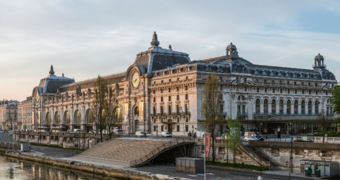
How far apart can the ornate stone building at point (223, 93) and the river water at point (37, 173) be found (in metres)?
31.3

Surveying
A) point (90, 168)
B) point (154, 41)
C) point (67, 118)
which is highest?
point (154, 41)

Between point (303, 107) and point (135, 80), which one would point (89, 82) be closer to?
point (135, 80)

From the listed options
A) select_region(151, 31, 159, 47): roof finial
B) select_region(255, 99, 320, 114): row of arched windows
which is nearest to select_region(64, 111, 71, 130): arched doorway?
select_region(151, 31, 159, 47): roof finial

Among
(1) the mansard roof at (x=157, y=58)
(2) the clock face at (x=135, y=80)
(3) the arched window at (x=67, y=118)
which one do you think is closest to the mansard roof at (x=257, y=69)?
(1) the mansard roof at (x=157, y=58)

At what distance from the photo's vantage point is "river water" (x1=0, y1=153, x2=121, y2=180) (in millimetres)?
72875

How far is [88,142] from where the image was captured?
108812mm

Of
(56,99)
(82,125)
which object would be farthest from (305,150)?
(56,99)

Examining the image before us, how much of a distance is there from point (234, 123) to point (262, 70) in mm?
57573

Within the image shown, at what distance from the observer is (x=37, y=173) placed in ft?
259

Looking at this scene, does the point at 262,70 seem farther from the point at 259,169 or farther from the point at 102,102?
the point at 259,169

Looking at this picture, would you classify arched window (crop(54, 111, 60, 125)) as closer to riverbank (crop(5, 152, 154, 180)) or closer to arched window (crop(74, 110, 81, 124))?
arched window (crop(74, 110, 81, 124))

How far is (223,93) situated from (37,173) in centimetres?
5187

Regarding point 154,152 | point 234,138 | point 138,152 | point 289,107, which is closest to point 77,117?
point 289,107

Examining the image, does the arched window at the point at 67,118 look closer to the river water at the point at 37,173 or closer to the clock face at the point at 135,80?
the clock face at the point at 135,80
